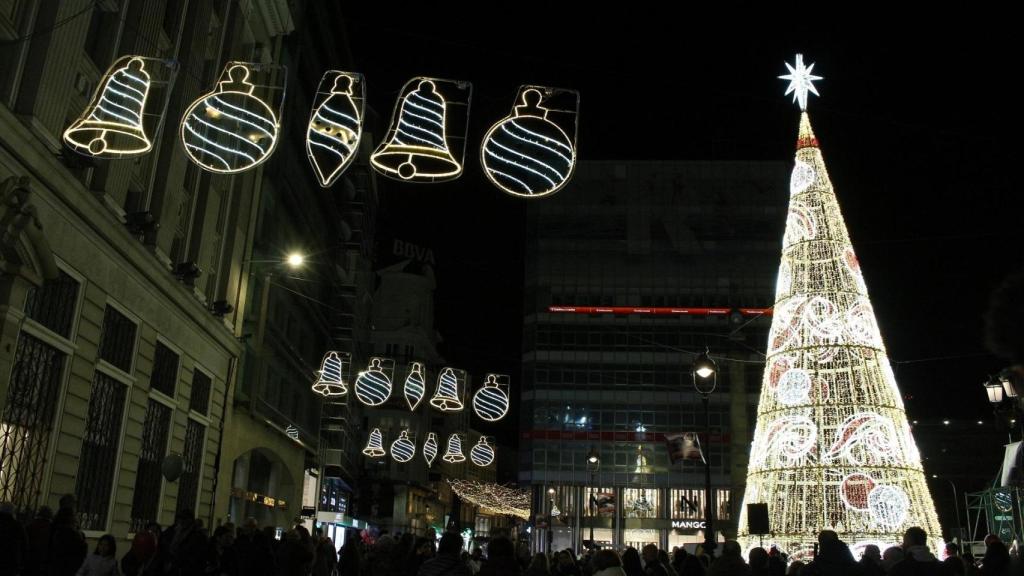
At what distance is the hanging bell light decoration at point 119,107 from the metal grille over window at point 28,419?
3661 millimetres

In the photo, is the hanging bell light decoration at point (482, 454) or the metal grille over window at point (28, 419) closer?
the metal grille over window at point (28, 419)

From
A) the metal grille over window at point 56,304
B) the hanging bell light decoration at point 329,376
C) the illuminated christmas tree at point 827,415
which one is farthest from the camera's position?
the hanging bell light decoration at point 329,376

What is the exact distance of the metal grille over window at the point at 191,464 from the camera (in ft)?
80.3

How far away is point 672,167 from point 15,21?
6665cm

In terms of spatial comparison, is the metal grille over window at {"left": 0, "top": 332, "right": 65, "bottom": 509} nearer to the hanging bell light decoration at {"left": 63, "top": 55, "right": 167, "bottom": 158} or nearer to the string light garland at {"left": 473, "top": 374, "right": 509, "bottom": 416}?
the hanging bell light decoration at {"left": 63, "top": 55, "right": 167, "bottom": 158}

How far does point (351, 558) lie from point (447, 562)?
7904 millimetres

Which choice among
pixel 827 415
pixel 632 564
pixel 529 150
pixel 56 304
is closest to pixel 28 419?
pixel 56 304

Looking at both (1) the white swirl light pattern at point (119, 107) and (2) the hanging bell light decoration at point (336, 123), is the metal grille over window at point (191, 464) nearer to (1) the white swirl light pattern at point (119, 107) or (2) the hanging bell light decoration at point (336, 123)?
(1) the white swirl light pattern at point (119, 107)

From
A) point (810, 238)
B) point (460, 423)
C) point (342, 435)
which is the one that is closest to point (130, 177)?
point (810, 238)

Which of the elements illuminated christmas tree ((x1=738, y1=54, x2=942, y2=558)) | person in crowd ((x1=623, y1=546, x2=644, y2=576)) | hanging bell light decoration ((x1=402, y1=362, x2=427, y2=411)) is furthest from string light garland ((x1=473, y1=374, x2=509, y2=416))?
person in crowd ((x1=623, y1=546, x2=644, y2=576))

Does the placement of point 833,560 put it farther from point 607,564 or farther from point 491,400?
point 491,400

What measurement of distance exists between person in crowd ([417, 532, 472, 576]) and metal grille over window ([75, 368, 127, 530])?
41.4 ft

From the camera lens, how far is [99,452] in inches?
727

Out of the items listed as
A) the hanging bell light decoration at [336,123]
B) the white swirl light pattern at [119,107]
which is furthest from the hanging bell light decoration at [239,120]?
the white swirl light pattern at [119,107]
